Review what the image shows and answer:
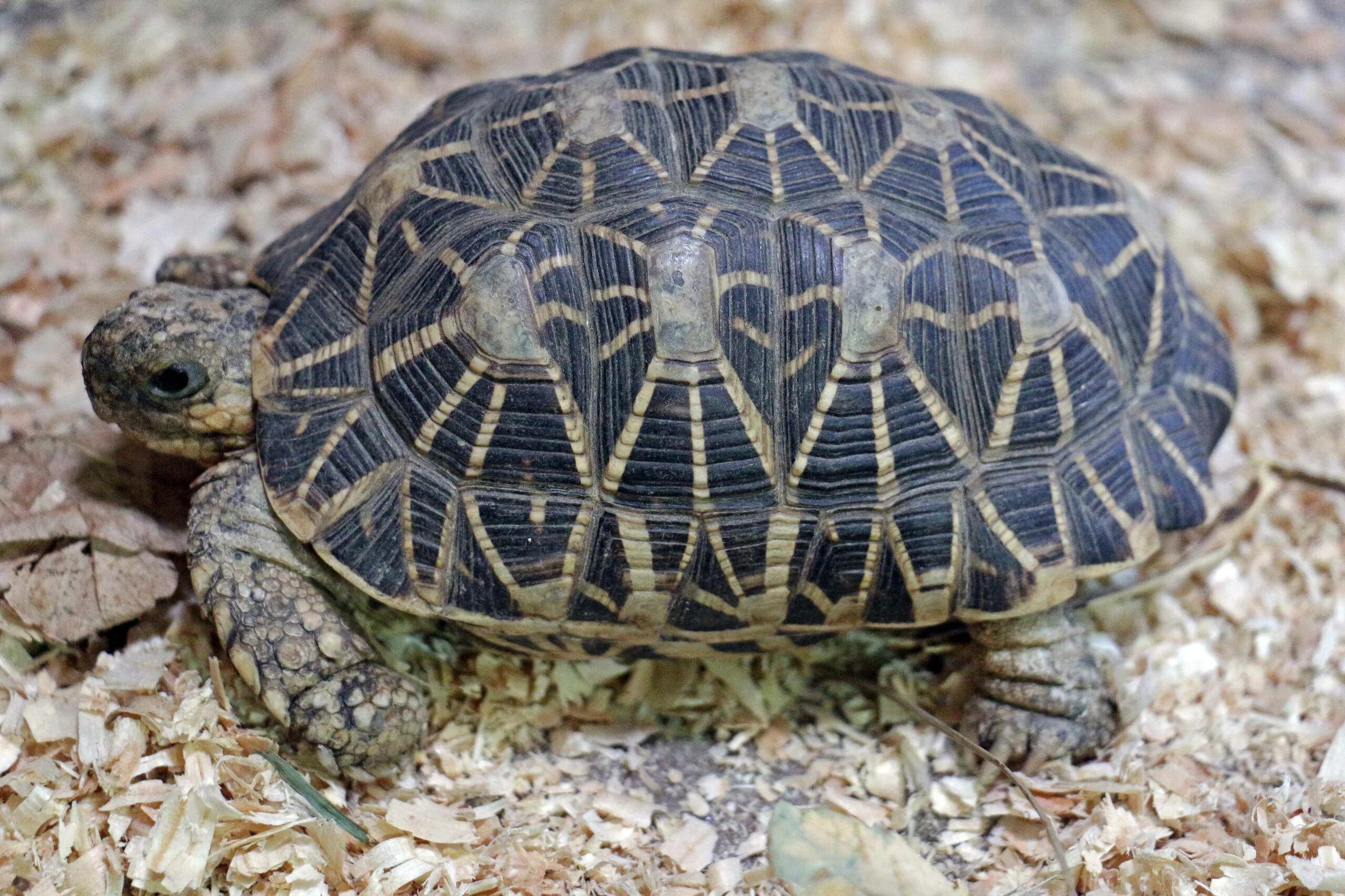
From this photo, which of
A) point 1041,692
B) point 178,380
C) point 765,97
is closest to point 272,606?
point 178,380

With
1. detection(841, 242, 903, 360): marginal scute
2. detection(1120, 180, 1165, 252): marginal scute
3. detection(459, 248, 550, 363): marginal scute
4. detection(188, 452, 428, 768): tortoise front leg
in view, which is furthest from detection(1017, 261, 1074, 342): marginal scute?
detection(188, 452, 428, 768): tortoise front leg

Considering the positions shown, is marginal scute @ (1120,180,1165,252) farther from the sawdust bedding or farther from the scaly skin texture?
the scaly skin texture

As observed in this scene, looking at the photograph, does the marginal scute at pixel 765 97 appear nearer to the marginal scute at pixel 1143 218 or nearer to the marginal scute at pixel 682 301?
the marginal scute at pixel 682 301

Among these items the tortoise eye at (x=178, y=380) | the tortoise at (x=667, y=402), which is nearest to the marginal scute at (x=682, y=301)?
the tortoise at (x=667, y=402)

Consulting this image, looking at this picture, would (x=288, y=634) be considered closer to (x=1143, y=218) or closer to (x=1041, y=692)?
(x=1041, y=692)

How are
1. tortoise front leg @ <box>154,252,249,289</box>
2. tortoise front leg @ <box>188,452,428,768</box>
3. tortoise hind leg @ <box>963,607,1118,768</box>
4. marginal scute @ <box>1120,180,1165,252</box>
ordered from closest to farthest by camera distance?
tortoise front leg @ <box>188,452,428,768</box> → tortoise hind leg @ <box>963,607,1118,768</box> → marginal scute @ <box>1120,180,1165,252</box> → tortoise front leg @ <box>154,252,249,289</box>

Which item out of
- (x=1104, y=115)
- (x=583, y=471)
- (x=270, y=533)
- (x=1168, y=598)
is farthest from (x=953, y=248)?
(x=1104, y=115)
